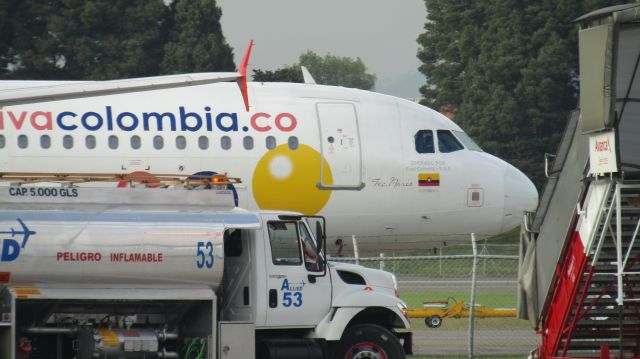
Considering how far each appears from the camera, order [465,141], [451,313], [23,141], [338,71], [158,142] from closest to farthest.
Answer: [23,141] → [158,142] → [465,141] → [451,313] → [338,71]

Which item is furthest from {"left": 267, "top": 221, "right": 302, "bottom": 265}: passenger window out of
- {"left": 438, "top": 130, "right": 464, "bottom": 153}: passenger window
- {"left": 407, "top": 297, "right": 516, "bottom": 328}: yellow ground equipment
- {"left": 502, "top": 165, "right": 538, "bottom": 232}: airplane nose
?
{"left": 407, "top": 297, "right": 516, "bottom": 328}: yellow ground equipment

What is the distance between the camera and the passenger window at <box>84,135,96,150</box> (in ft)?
71.6

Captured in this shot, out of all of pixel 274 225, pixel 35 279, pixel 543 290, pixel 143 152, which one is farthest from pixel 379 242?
pixel 35 279

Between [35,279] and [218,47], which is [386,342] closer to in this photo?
[35,279]

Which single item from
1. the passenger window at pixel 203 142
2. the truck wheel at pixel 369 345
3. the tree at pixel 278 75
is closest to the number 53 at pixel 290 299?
the truck wheel at pixel 369 345

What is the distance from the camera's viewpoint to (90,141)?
71.7 ft

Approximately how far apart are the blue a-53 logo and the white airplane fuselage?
24.6 feet

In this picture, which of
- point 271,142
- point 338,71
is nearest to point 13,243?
point 271,142

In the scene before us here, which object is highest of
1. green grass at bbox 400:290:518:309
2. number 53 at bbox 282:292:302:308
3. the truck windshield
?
the truck windshield

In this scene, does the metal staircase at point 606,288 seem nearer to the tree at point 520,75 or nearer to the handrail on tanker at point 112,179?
the handrail on tanker at point 112,179

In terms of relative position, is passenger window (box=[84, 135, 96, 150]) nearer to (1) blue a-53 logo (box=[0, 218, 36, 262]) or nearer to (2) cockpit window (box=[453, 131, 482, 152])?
(2) cockpit window (box=[453, 131, 482, 152])

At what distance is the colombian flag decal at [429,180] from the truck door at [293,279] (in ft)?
26.1

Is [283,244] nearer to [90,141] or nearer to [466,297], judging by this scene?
[90,141]

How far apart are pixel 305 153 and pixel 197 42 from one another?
37870 mm
